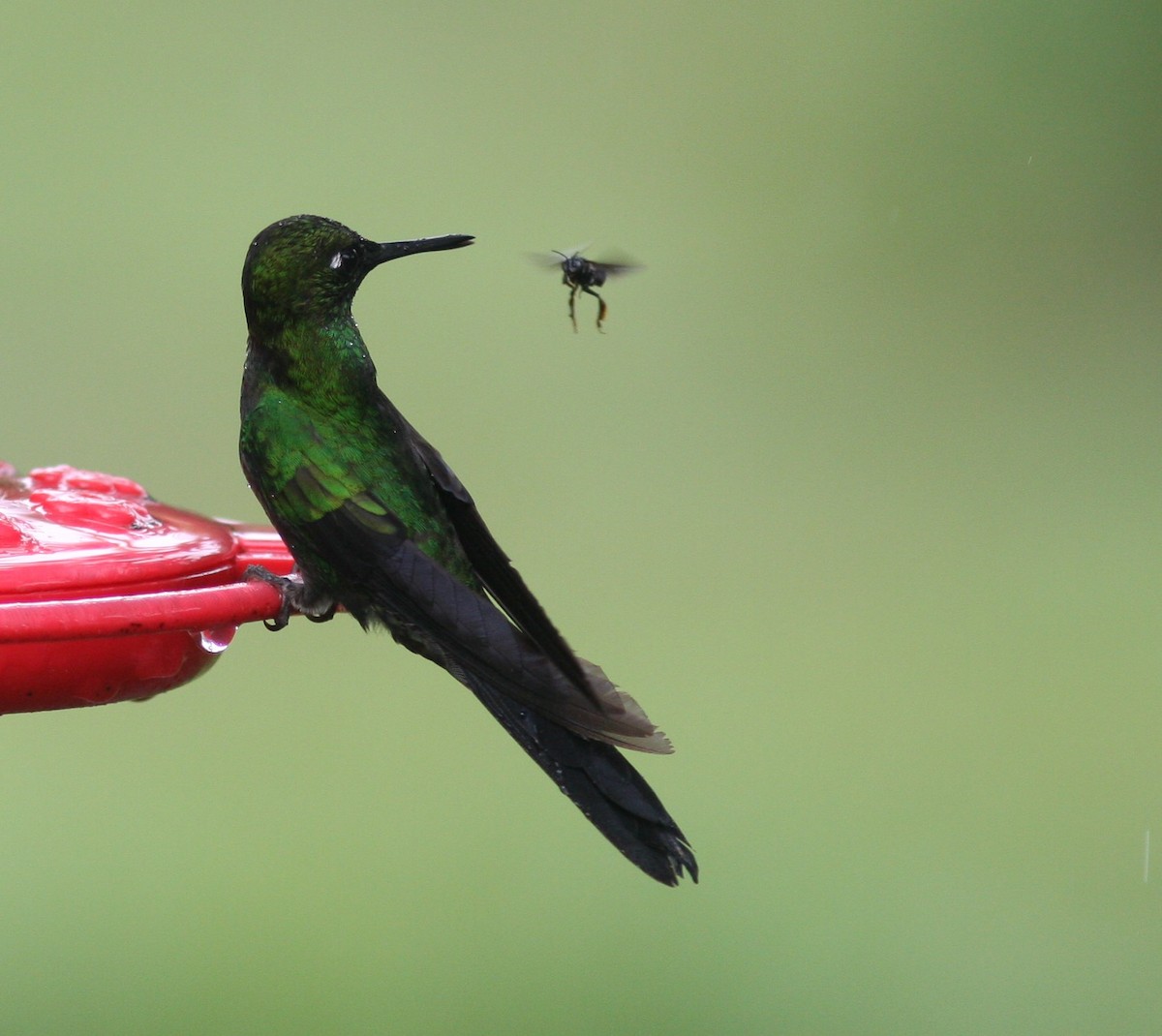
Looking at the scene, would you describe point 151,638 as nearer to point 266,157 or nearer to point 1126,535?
point 266,157

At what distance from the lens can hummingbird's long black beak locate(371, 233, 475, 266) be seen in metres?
2.09

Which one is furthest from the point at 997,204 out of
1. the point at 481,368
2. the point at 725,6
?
the point at 481,368

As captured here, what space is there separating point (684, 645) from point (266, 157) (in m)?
3.06

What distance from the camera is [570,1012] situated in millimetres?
5109

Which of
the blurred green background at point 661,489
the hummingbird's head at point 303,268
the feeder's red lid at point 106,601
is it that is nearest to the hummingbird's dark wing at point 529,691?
the feeder's red lid at point 106,601

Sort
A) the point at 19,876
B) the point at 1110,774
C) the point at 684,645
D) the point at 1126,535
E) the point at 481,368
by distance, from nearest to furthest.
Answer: the point at 19,876 → the point at 1110,774 → the point at 684,645 → the point at 481,368 → the point at 1126,535

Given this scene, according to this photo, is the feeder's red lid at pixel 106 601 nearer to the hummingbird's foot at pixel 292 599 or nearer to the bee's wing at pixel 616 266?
the hummingbird's foot at pixel 292 599

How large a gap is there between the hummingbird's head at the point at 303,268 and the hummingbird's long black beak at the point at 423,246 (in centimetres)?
2

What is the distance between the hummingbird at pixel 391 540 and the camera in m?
2.05

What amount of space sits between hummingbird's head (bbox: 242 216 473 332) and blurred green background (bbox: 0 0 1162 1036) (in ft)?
10.2

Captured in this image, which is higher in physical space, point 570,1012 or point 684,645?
point 684,645

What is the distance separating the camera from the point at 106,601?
1.83 metres

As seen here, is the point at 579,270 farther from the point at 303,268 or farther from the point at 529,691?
the point at 529,691

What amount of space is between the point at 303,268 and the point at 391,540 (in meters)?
0.43
